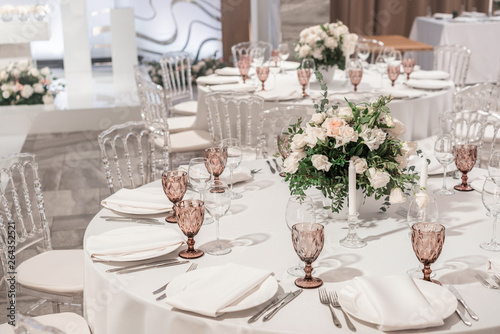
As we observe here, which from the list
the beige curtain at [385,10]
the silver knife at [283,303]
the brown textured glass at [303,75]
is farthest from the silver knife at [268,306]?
the beige curtain at [385,10]

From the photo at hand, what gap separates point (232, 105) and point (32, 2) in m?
5.48

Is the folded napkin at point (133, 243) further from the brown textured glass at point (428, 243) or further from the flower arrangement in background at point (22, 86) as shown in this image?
the flower arrangement in background at point (22, 86)

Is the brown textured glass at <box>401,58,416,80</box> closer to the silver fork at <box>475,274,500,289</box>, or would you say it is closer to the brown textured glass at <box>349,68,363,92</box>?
the brown textured glass at <box>349,68,363,92</box>


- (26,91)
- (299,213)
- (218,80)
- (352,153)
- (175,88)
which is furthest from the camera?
(26,91)

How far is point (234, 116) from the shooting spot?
440cm

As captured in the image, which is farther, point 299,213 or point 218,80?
point 218,80

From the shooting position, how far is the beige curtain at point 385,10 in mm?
9711

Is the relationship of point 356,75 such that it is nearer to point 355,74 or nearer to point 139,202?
point 355,74

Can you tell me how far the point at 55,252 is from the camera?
2.79 m

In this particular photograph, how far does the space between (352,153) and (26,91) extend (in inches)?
224

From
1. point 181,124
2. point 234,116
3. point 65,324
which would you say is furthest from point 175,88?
point 65,324

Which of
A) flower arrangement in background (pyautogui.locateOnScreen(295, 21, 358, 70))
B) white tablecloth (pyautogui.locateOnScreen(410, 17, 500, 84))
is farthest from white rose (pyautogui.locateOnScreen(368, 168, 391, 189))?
white tablecloth (pyautogui.locateOnScreen(410, 17, 500, 84))

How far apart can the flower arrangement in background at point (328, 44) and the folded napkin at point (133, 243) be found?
8.42ft

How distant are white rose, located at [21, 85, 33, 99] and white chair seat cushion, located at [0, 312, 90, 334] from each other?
17.3 ft
